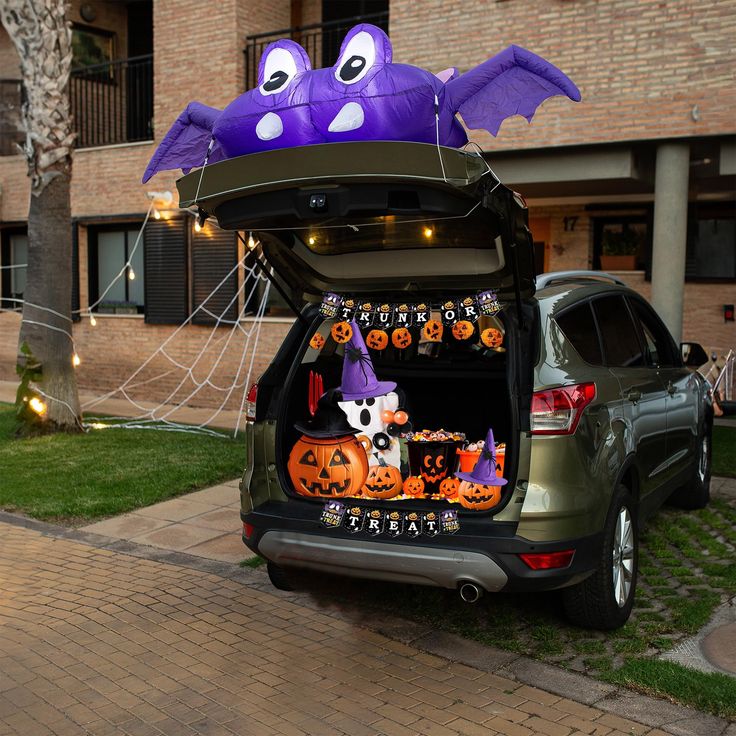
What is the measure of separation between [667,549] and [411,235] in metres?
2.91

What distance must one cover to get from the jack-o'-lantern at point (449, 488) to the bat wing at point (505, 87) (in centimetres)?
182

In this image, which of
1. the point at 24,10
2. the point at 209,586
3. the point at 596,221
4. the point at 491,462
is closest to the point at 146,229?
the point at 24,10

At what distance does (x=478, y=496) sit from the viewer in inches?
174

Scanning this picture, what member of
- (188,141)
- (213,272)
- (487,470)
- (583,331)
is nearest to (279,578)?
(487,470)

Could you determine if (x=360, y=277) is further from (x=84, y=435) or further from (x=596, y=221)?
(x=596, y=221)

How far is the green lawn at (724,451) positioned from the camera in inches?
330

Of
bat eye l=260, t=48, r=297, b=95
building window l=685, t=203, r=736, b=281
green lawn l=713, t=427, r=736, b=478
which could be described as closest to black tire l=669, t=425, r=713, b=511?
green lawn l=713, t=427, r=736, b=478

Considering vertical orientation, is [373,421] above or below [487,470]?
above

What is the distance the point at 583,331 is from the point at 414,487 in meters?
1.27

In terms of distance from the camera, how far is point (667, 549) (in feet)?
19.9

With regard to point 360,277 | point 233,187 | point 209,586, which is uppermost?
point 233,187

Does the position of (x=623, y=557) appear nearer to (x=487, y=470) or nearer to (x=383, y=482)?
(x=487, y=470)

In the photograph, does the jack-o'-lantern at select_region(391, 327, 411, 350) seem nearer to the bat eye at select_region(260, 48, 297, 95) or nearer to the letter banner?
the letter banner

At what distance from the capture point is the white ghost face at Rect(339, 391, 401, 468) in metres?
4.89
